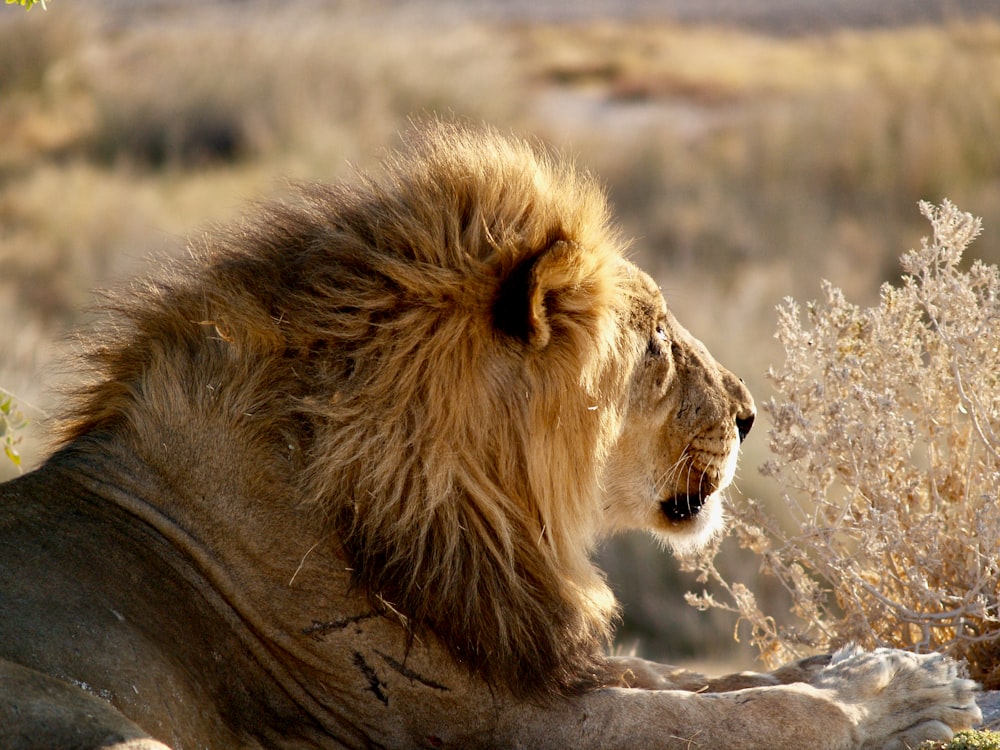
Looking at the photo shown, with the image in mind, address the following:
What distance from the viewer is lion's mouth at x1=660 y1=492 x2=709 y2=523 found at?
3623 mm

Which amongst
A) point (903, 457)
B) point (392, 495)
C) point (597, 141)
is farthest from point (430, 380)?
point (597, 141)

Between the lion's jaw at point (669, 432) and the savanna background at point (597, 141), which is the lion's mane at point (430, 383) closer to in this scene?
the lion's jaw at point (669, 432)

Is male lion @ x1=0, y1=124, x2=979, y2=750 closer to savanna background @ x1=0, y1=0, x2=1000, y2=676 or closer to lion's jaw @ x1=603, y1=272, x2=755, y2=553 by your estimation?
lion's jaw @ x1=603, y1=272, x2=755, y2=553

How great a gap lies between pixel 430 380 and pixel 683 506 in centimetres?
94

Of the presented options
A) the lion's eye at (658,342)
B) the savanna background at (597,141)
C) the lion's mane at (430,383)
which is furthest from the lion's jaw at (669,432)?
the savanna background at (597,141)

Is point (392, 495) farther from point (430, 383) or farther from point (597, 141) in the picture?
point (597, 141)

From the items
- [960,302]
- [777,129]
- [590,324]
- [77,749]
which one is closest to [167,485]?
[77,749]

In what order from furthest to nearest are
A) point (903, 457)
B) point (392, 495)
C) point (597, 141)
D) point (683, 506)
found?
point (597, 141), point (903, 457), point (683, 506), point (392, 495)

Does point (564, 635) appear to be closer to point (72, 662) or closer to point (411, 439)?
point (411, 439)

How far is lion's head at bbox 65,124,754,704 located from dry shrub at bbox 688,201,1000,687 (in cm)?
77

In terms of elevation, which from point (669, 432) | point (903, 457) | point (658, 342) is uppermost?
point (903, 457)

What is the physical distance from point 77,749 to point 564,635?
1217mm

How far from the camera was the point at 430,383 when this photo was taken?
10.2 ft

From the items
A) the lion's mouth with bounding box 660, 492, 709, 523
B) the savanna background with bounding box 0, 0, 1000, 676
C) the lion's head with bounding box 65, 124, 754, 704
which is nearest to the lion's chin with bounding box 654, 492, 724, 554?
the lion's mouth with bounding box 660, 492, 709, 523
